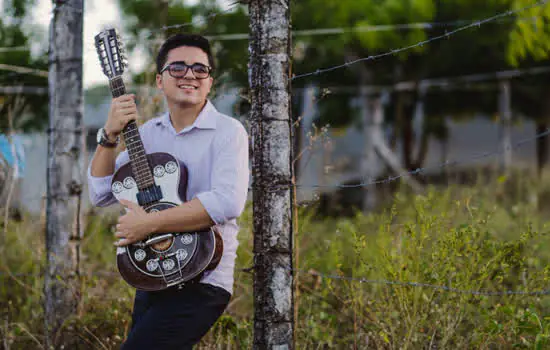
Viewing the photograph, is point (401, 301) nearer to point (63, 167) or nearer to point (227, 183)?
point (227, 183)

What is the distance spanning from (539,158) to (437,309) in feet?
54.8

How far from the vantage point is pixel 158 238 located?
248 cm

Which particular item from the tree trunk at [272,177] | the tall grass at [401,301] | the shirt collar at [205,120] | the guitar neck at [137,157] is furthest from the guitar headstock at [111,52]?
the tall grass at [401,301]

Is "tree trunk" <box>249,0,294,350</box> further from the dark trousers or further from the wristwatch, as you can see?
the wristwatch

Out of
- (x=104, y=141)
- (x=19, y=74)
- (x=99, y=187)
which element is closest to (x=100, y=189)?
(x=99, y=187)

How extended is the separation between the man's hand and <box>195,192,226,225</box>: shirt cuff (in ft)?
0.72

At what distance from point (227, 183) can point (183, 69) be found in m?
0.51

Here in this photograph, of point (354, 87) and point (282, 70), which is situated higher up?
point (354, 87)

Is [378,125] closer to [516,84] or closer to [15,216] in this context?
[516,84]

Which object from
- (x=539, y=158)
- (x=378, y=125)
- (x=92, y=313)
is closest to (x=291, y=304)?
(x=92, y=313)

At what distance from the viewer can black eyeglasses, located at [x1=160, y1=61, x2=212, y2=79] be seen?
2611 millimetres

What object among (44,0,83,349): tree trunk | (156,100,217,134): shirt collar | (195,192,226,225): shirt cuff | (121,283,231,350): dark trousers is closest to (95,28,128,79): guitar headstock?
(156,100,217,134): shirt collar

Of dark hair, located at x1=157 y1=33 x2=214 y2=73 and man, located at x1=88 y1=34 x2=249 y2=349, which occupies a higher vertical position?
dark hair, located at x1=157 y1=33 x2=214 y2=73

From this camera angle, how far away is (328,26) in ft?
39.0
